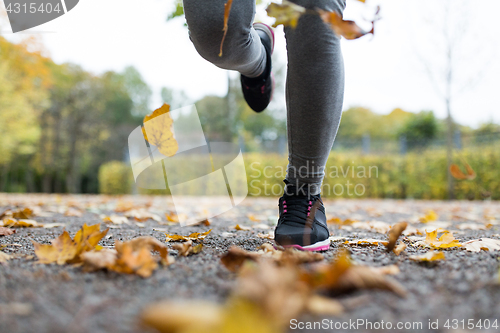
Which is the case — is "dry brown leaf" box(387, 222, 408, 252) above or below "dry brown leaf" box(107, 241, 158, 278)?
below

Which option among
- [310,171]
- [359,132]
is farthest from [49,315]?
[359,132]

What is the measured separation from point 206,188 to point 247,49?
6.88m

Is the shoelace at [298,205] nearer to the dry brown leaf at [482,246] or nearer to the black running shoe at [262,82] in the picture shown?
the dry brown leaf at [482,246]

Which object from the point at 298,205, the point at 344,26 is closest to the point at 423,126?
the point at 298,205

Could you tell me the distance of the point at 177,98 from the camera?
97.7 feet

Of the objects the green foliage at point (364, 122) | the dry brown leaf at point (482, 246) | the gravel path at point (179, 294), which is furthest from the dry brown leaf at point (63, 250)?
the green foliage at point (364, 122)

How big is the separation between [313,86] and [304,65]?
0.22 ft

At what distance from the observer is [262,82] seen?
1561 mm

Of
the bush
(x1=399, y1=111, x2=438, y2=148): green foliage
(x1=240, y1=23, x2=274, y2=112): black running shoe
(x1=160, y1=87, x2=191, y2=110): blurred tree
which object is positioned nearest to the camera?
(x1=240, y1=23, x2=274, y2=112): black running shoe

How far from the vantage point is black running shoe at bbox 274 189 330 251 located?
3.50 feet

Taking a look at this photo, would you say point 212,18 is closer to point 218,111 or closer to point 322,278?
point 322,278

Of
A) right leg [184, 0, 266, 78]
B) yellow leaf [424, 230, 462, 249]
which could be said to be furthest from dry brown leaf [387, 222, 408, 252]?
right leg [184, 0, 266, 78]

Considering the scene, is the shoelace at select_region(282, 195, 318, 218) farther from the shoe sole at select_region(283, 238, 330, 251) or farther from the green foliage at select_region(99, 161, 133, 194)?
the green foliage at select_region(99, 161, 133, 194)

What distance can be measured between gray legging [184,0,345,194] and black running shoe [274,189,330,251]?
3.1 inches
